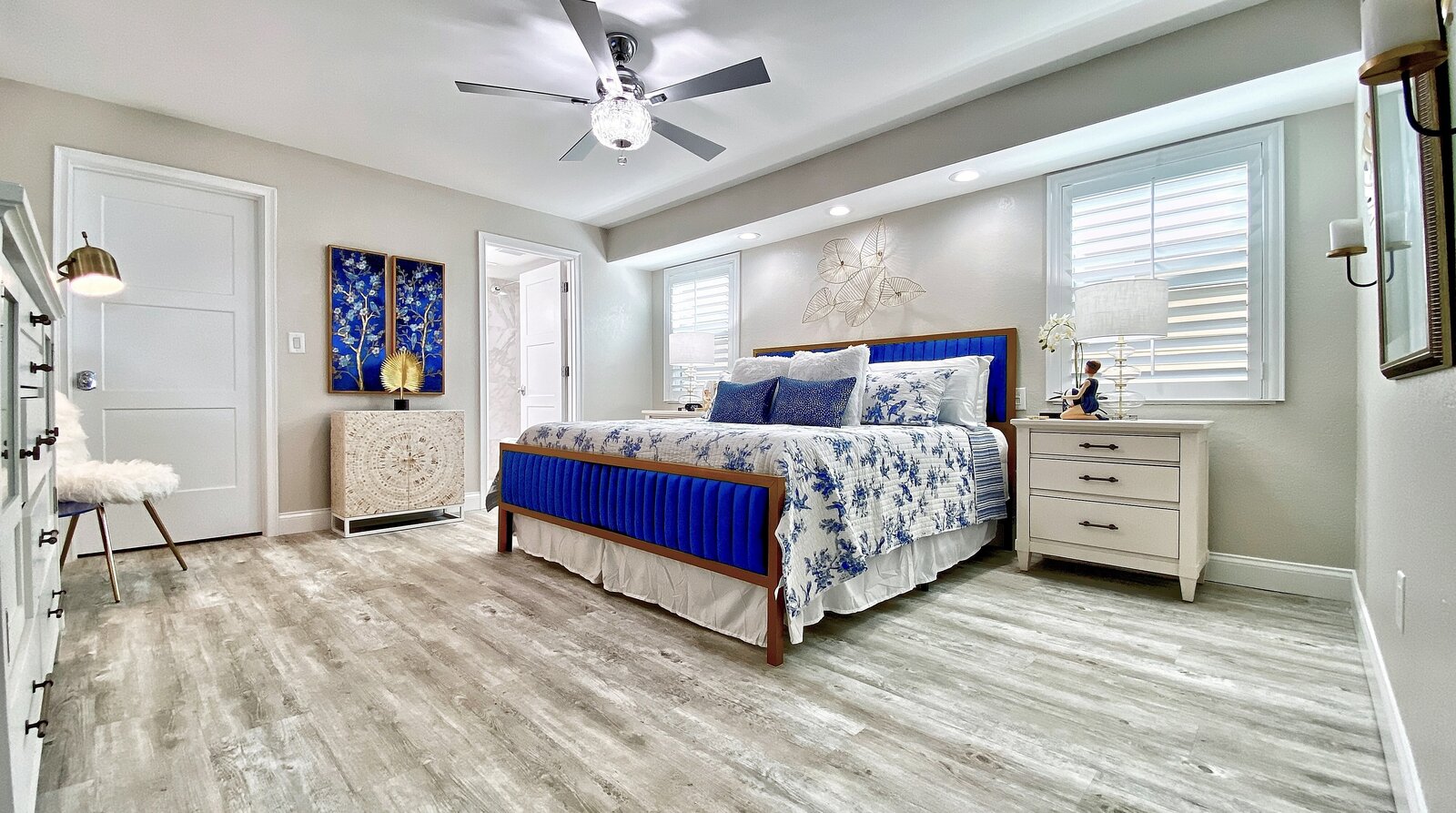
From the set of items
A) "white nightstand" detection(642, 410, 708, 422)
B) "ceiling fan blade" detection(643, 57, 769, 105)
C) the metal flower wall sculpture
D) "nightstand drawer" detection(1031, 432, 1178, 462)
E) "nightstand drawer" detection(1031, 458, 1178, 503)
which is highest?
"ceiling fan blade" detection(643, 57, 769, 105)

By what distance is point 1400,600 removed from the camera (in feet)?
4.47

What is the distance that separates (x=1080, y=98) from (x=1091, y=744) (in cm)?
274

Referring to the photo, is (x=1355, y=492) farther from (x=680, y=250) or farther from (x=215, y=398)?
(x=215, y=398)

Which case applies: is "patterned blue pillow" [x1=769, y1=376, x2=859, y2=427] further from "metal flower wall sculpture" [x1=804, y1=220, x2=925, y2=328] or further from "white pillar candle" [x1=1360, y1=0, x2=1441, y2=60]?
"white pillar candle" [x1=1360, y1=0, x2=1441, y2=60]

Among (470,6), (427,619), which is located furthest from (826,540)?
(470,6)

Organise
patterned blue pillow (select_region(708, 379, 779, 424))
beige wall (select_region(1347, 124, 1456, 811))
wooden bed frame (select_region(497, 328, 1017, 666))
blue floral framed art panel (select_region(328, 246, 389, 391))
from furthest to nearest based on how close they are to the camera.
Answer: blue floral framed art panel (select_region(328, 246, 389, 391)) → patterned blue pillow (select_region(708, 379, 779, 424)) → wooden bed frame (select_region(497, 328, 1017, 666)) → beige wall (select_region(1347, 124, 1456, 811))

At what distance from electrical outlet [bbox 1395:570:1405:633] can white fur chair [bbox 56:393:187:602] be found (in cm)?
427

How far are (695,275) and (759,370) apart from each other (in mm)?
2054

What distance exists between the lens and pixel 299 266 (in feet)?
13.0

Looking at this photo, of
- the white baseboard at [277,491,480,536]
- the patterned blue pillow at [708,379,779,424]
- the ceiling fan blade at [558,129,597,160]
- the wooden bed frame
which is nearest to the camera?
the wooden bed frame

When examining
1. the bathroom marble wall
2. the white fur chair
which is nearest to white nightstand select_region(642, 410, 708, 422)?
the bathroom marble wall

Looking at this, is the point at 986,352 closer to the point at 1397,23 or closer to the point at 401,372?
the point at 1397,23

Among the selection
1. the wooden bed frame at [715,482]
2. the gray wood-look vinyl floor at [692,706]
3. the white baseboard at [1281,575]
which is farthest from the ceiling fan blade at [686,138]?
the white baseboard at [1281,575]

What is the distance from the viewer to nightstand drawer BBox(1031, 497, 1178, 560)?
2.62m
